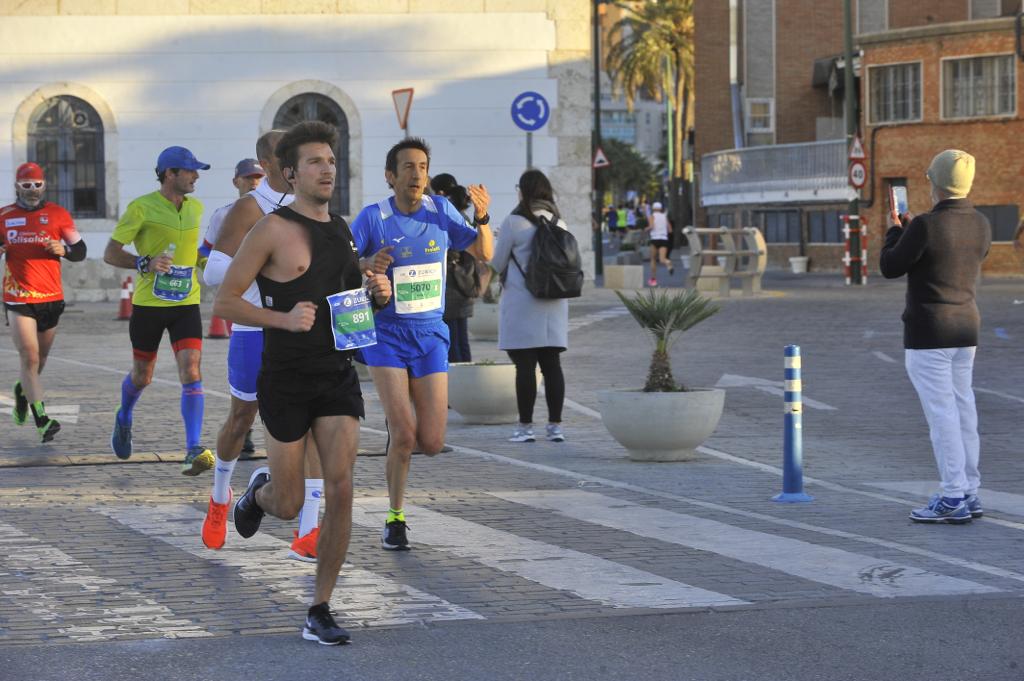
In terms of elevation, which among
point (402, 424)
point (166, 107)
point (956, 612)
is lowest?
point (956, 612)

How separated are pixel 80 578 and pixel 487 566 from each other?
172 cm

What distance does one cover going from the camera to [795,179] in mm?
45594

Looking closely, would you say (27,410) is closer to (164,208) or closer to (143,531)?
(164,208)

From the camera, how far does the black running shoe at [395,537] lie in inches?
321

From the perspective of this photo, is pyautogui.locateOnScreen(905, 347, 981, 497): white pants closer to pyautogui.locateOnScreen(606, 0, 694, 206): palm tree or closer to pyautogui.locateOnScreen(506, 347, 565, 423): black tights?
pyautogui.locateOnScreen(506, 347, 565, 423): black tights

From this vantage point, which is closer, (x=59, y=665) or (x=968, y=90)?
(x=59, y=665)

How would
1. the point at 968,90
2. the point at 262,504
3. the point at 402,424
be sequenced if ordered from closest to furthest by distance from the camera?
1. the point at 262,504
2. the point at 402,424
3. the point at 968,90

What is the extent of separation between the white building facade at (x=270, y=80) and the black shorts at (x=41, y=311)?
1795cm

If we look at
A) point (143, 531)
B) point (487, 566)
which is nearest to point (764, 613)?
point (487, 566)

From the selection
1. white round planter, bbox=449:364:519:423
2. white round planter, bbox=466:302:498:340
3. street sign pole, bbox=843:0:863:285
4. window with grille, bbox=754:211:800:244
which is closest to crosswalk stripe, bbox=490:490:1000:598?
white round planter, bbox=449:364:519:423

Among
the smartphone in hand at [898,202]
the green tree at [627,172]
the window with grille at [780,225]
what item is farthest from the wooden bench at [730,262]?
the green tree at [627,172]

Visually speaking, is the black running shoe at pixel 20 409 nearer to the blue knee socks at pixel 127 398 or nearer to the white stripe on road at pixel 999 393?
the blue knee socks at pixel 127 398

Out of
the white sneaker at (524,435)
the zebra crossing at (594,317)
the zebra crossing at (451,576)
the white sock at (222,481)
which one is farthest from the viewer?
the zebra crossing at (594,317)

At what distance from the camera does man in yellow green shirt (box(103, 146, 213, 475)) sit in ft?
34.6
